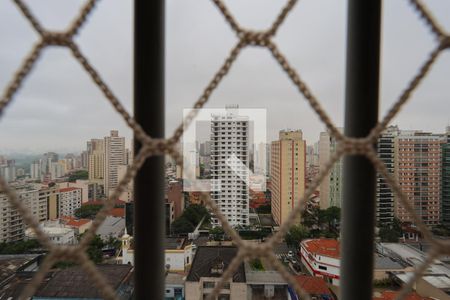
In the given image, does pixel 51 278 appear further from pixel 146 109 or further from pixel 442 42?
pixel 442 42

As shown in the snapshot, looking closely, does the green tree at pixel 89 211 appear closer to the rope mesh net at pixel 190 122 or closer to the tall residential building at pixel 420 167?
the rope mesh net at pixel 190 122

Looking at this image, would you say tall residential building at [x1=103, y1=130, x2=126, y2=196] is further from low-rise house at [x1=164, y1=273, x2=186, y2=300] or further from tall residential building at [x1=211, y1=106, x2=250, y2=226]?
tall residential building at [x1=211, y1=106, x2=250, y2=226]

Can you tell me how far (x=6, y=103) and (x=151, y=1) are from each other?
23 centimetres

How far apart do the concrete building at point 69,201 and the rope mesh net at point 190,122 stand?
263cm

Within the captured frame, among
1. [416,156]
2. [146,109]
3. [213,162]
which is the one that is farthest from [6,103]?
[416,156]

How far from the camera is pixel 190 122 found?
14.3 inches

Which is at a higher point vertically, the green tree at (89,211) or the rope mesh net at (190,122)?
the rope mesh net at (190,122)

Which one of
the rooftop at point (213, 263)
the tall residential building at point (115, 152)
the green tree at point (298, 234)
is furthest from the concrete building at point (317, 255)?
the tall residential building at point (115, 152)

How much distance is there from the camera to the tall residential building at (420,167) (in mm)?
1406

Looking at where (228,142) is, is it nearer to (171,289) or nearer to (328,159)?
(171,289)

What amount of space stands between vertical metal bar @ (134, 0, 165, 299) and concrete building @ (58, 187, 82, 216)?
265cm

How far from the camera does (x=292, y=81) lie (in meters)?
0.38

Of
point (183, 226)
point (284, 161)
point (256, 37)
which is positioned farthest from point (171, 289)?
point (284, 161)

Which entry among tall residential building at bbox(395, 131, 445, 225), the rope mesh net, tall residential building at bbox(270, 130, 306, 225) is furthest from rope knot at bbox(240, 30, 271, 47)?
tall residential building at bbox(270, 130, 306, 225)
